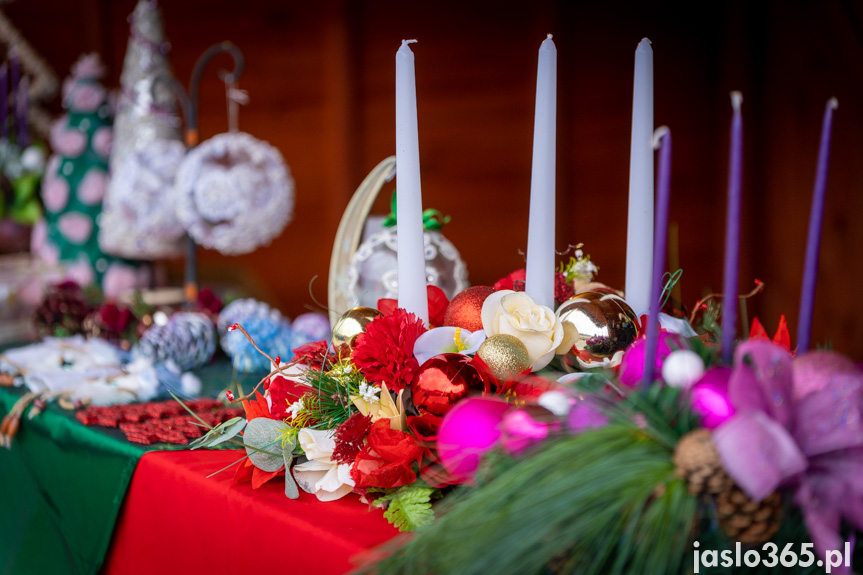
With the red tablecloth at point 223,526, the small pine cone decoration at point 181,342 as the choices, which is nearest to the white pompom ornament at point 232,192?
the small pine cone decoration at point 181,342

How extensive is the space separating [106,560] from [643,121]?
2.38 ft

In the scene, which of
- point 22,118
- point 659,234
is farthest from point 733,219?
point 22,118

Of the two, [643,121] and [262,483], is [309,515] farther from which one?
[643,121]

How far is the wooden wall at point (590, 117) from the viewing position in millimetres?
2309

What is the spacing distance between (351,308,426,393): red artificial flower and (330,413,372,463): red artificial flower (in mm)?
37

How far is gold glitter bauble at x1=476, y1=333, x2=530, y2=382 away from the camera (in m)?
0.54

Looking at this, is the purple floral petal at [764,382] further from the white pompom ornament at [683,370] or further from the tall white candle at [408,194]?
the tall white candle at [408,194]

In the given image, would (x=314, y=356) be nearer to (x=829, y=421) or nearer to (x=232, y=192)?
(x=829, y=421)

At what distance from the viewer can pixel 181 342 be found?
1123 mm

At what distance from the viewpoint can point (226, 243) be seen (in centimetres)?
127

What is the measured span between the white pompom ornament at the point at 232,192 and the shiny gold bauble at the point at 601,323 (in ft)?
2.63

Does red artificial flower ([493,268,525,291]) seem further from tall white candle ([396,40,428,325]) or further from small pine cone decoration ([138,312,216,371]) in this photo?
small pine cone decoration ([138,312,216,371])

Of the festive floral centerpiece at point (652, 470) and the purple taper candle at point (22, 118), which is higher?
the purple taper candle at point (22, 118)

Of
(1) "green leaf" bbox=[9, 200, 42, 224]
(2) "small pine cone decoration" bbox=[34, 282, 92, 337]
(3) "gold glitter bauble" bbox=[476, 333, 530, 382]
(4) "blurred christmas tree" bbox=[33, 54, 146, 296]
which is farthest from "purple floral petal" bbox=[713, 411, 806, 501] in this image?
(1) "green leaf" bbox=[9, 200, 42, 224]
